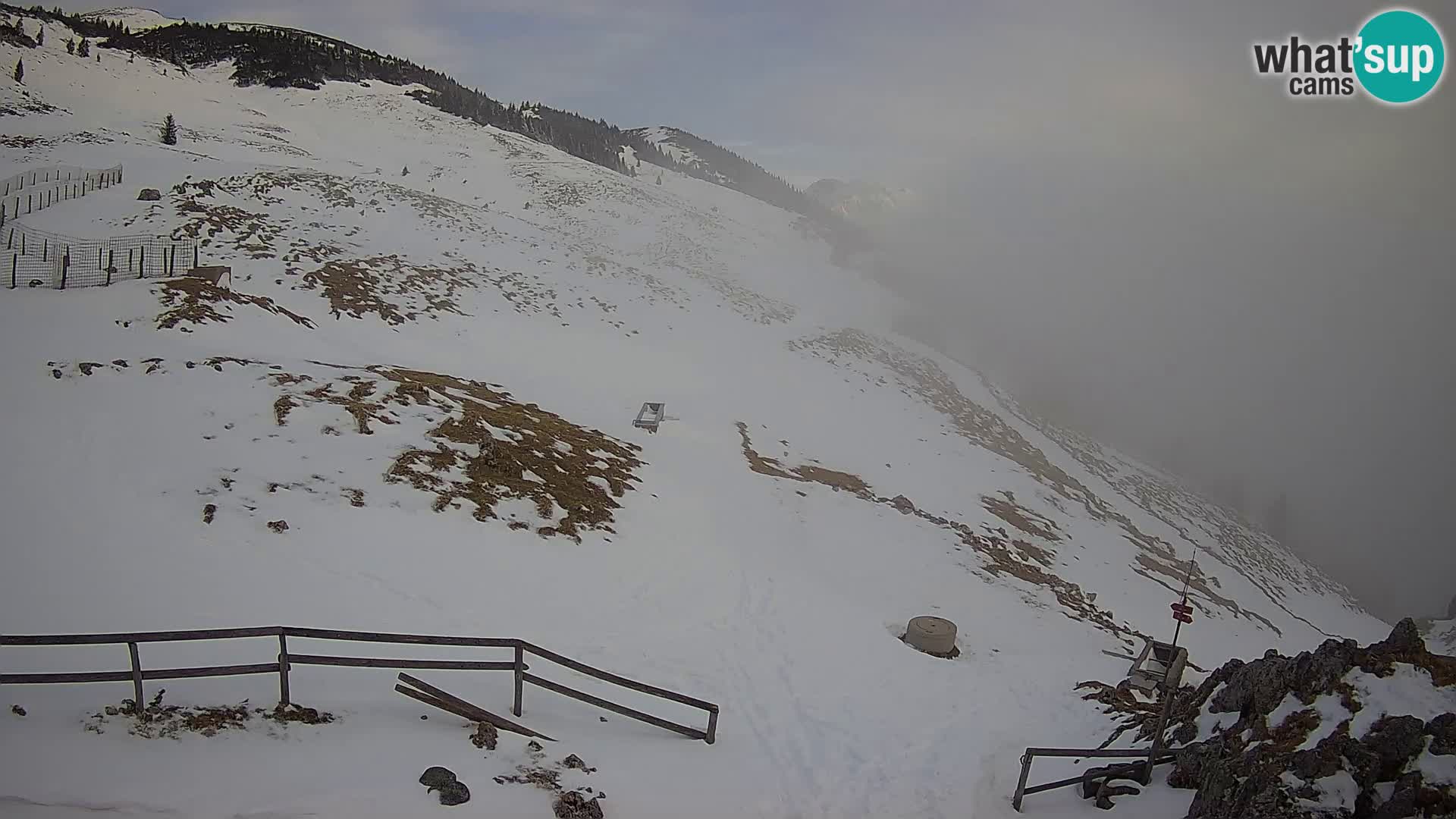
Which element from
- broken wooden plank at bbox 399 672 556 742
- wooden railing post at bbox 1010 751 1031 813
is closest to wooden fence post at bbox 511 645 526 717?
broken wooden plank at bbox 399 672 556 742

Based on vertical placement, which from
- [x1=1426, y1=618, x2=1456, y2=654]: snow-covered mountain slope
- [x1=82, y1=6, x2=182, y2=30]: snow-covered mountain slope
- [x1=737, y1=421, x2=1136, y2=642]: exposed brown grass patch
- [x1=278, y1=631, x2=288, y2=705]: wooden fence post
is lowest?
[x1=1426, y1=618, x2=1456, y2=654]: snow-covered mountain slope

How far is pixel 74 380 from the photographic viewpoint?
1351 cm

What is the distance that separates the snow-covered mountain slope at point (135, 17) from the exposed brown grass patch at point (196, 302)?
138 meters

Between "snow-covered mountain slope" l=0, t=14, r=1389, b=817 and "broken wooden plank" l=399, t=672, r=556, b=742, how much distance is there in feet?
0.66

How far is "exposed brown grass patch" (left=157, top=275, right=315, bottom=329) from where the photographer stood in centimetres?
1767

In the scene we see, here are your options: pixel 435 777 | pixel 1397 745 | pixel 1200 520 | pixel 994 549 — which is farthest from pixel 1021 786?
pixel 1200 520

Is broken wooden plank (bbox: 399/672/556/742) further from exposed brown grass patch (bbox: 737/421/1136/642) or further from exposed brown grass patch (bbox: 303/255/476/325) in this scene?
exposed brown grass patch (bbox: 303/255/476/325)

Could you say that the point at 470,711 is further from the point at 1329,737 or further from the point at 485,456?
the point at 1329,737

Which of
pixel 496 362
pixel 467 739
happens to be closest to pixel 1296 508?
pixel 496 362

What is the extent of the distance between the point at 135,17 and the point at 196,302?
164116 mm

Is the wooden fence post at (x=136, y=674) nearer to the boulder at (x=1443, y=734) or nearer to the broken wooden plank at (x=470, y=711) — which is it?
the broken wooden plank at (x=470, y=711)

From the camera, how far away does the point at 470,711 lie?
7.84 m

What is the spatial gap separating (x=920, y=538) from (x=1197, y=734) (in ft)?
39.8

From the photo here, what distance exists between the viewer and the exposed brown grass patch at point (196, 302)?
58.0 ft
